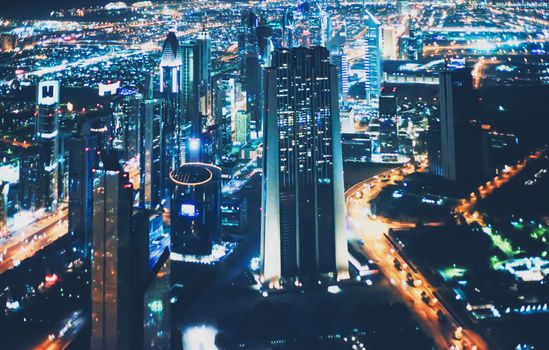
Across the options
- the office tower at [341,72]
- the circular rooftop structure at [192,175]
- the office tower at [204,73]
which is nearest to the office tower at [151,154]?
the circular rooftop structure at [192,175]

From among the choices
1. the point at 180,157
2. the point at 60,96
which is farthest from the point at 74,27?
the point at 180,157

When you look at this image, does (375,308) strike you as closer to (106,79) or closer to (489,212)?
(489,212)

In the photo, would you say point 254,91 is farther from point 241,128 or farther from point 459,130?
point 459,130

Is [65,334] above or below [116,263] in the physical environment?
below

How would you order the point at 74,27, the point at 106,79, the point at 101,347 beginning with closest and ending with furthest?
the point at 101,347 < the point at 74,27 < the point at 106,79

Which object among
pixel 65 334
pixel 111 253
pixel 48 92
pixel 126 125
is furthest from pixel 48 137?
pixel 111 253

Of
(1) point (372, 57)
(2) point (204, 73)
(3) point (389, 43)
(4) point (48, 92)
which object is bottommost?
(4) point (48, 92)
